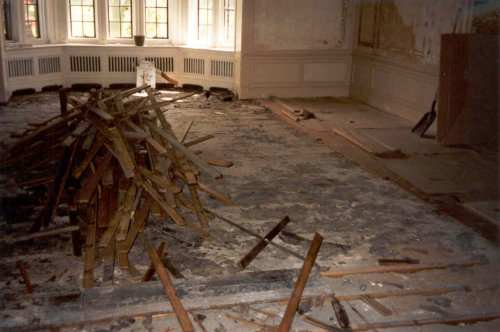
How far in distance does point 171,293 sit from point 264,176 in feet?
8.98

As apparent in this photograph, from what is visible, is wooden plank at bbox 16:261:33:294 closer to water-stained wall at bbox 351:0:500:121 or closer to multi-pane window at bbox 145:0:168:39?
water-stained wall at bbox 351:0:500:121

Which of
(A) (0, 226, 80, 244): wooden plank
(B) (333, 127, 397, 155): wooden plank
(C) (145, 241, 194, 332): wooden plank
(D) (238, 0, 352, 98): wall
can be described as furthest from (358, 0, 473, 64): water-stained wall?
(A) (0, 226, 80, 244): wooden plank

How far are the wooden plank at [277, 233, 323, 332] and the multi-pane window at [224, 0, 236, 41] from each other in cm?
731

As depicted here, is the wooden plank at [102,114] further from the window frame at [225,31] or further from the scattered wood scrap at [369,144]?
the window frame at [225,31]

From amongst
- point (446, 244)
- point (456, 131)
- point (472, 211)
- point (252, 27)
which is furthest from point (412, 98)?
point (446, 244)

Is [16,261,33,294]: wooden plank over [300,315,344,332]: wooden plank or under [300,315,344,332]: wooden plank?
over

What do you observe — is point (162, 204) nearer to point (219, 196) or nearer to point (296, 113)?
point (219, 196)

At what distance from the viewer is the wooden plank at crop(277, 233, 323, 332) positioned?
315cm

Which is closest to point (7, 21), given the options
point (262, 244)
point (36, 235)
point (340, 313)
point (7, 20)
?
point (7, 20)

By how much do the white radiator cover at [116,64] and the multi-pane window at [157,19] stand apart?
39 cm

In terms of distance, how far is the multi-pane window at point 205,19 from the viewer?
10939 mm

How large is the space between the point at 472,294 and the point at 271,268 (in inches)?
51.4

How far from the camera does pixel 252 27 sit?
10008 mm

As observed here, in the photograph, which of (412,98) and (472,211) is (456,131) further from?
(472,211)
